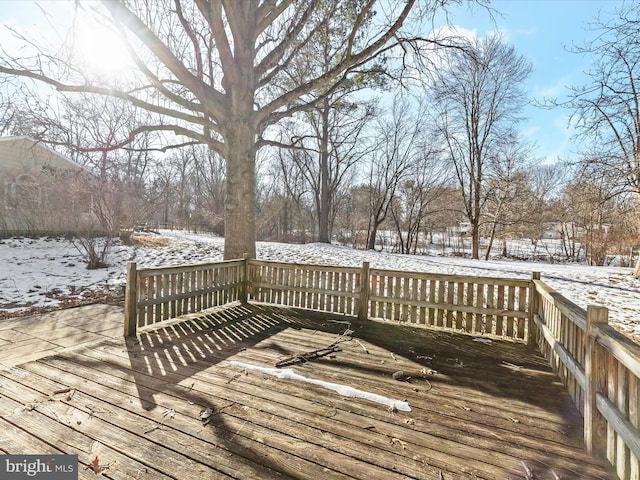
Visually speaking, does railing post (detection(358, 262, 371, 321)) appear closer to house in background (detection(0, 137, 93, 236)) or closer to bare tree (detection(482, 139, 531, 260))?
house in background (detection(0, 137, 93, 236))

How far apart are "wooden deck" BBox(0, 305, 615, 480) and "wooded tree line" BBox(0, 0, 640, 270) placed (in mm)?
3962

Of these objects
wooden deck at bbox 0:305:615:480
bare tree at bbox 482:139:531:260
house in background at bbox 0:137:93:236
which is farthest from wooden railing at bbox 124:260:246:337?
bare tree at bbox 482:139:531:260

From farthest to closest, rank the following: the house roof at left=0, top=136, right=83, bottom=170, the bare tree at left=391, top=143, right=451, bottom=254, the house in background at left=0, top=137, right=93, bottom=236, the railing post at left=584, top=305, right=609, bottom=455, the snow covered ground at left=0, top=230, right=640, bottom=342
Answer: the bare tree at left=391, top=143, right=451, bottom=254
the house roof at left=0, top=136, right=83, bottom=170
the house in background at left=0, top=137, right=93, bottom=236
the snow covered ground at left=0, top=230, right=640, bottom=342
the railing post at left=584, top=305, right=609, bottom=455

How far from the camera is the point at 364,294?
5098mm

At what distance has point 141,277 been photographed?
4.09 m

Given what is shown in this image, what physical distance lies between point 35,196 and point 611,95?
64.7 ft

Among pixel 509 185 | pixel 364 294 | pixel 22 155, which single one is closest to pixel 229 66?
pixel 364 294

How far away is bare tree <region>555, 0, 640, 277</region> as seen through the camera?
5.47 metres

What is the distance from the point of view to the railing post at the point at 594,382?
1.98 meters

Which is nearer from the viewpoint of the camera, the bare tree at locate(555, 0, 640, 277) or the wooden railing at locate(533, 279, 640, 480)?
the wooden railing at locate(533, 279, 640, 480)

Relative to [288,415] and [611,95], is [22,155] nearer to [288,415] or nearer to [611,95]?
[288,415]

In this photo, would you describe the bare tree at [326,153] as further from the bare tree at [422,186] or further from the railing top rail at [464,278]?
the railing top rail at [464,278]

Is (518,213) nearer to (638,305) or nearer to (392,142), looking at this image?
(392,142)

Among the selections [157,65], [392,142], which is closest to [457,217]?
[392,142]
